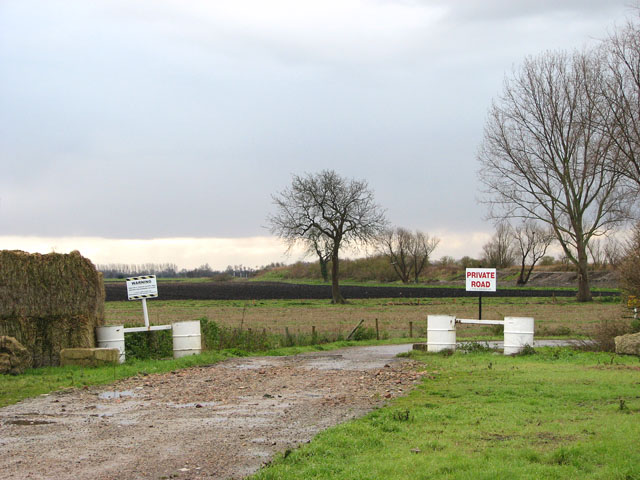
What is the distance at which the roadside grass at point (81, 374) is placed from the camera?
1349 cm

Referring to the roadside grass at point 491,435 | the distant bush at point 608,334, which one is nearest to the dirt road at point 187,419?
the roadside grass at point 491,435

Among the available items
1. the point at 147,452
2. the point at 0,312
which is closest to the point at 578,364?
the point at 147,452

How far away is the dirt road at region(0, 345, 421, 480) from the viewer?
7660 mm

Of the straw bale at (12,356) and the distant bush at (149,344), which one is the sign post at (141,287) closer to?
the distant bush at (149,344)

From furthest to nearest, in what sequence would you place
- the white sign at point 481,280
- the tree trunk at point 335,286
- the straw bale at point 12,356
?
Result: the tree trunk at point 335,286 < the white sign at point 481,280 < the straw bale at point 12,356

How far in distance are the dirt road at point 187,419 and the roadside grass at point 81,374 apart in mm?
506

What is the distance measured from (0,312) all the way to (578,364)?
1368 centimetres

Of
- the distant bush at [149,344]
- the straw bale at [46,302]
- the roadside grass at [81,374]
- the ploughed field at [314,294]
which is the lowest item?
the ploughed field at [314,294]

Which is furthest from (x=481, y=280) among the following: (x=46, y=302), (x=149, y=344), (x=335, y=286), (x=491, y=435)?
(x=335, y=286)

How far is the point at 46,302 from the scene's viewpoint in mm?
17047

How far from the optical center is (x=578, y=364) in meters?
16.5

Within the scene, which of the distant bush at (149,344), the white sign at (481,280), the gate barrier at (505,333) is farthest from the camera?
the white sign at (481,280)

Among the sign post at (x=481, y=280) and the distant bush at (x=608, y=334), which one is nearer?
the distant bush at (x=608, y=334)

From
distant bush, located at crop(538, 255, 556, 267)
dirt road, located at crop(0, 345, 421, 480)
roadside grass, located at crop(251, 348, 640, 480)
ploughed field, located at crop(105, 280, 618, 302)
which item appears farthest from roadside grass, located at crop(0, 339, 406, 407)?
distant bush, located at crop(538, 255, 556, 267)
